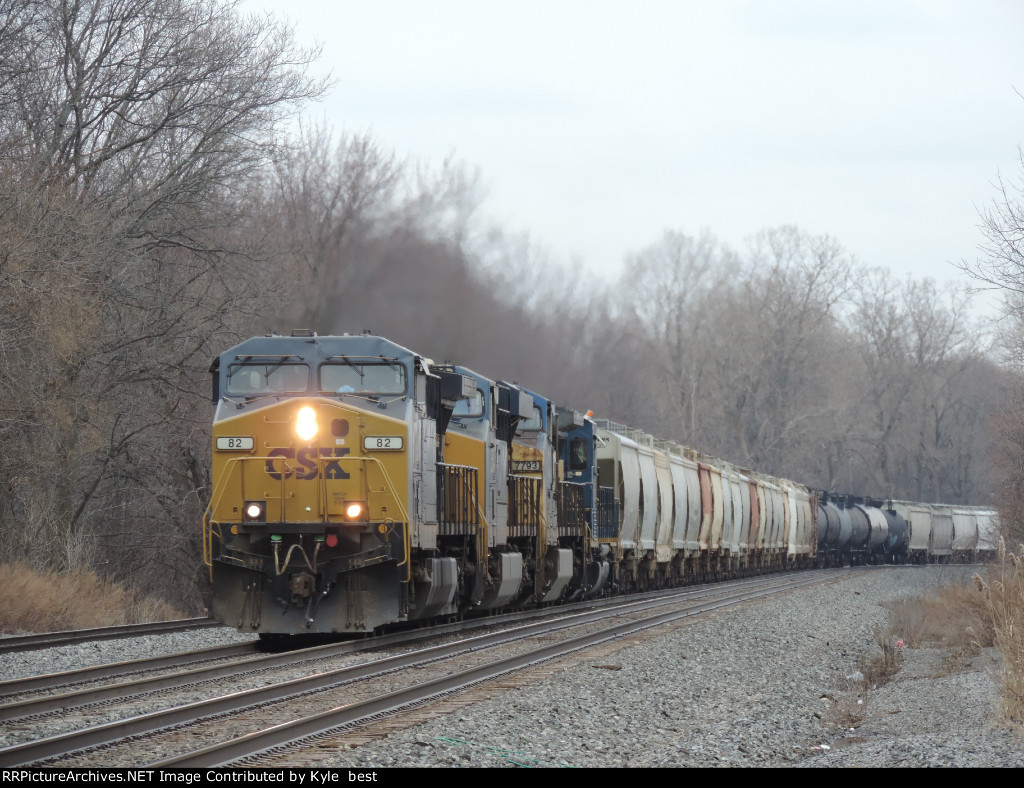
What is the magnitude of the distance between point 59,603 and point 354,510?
22.6 feet

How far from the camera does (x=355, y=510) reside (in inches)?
537

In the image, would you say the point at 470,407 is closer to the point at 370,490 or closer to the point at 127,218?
the point at 370,490

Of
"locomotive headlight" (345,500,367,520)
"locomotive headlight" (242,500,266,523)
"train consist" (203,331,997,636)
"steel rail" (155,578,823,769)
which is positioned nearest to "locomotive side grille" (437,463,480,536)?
"train consist" (203,331,997,636)

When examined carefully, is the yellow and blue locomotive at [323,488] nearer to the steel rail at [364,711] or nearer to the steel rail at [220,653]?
the steel rail at [220,653]

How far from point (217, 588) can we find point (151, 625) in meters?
3.99

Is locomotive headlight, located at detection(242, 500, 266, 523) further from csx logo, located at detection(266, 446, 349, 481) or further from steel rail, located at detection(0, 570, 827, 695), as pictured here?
steel rail, located at detection(0, 570, 827, 695)

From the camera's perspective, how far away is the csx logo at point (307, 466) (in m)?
13.7

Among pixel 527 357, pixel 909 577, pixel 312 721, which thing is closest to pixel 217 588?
pixel 312 721

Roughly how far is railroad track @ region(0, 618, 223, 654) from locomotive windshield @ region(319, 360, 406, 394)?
9.60 ft

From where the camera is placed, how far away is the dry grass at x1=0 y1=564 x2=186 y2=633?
1733 centimetres

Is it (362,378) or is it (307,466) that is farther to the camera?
(362,378)

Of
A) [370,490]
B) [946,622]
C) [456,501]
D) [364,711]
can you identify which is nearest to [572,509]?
[946,622]

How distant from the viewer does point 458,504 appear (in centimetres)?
1611

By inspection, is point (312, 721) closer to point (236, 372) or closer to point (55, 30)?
point (236, 372)
